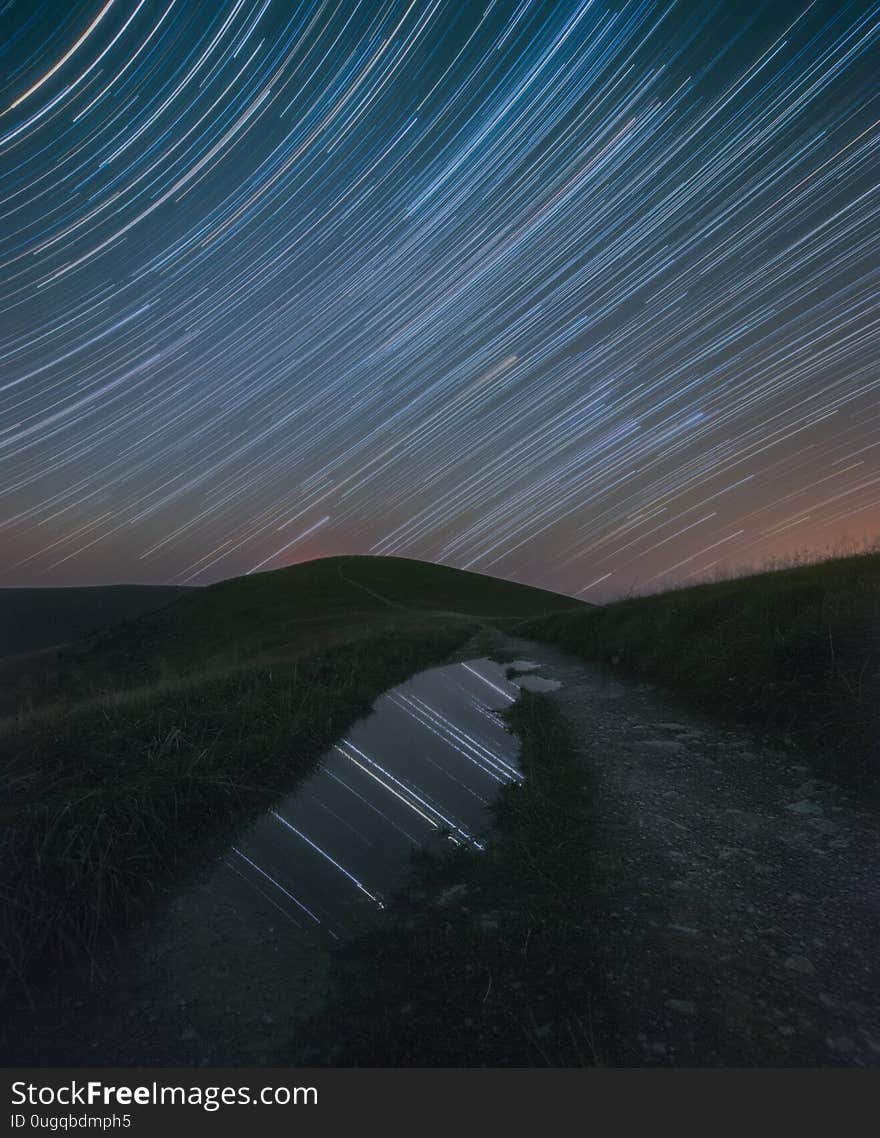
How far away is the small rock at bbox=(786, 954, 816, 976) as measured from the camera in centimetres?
263

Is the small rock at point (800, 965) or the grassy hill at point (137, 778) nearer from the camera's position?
the small rock at point (800, 965)

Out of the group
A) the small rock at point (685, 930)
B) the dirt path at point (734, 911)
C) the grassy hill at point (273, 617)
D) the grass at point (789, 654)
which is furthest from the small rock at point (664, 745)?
the grassy hill at point (273, 617)

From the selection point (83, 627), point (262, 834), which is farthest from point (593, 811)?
point (83, 627)

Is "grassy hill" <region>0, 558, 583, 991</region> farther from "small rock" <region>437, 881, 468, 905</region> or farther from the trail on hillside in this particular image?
"small rock" <region>437, 881, 468, 905</region>

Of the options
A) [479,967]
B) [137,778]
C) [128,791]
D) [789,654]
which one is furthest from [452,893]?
[789,654]

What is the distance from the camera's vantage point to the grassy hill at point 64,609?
61906mm

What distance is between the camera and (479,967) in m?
2.87

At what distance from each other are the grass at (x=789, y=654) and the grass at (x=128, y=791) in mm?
5466

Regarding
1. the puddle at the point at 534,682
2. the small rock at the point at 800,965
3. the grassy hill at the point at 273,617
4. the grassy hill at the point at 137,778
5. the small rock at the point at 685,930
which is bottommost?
the puddle at the point at 534,682

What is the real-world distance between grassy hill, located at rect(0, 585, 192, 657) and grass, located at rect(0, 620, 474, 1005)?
188 feet

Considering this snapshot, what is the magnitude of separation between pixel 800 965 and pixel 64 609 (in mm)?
88776

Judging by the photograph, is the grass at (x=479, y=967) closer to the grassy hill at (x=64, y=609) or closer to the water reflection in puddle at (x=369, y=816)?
the water reflection in puddle at (x=369, y=816)

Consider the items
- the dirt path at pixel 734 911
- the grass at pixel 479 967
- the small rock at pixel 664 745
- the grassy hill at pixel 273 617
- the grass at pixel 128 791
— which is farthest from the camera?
the grassy hill at pixel 273 617

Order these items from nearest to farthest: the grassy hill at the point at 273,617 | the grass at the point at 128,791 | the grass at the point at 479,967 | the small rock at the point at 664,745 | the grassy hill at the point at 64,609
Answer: the grass at the point at 479,967 < the grass at the point at 128,791 < the small rock at the point at 664,745 < the grassy hill at the point at 273,617 < the grassy hill at the point at 64,609
